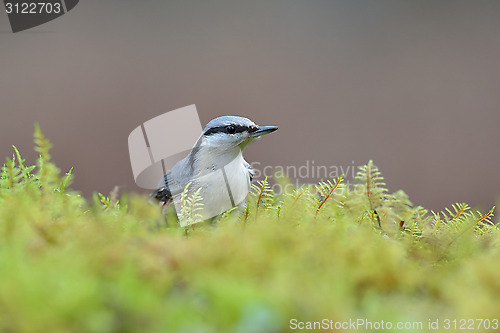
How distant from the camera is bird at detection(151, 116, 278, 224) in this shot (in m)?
1.84

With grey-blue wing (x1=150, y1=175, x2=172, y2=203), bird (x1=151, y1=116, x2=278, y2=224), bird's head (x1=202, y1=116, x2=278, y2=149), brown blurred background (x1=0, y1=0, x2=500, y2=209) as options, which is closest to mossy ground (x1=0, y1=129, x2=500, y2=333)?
bird (x1=151, y1=116, x2=278, y2=224)

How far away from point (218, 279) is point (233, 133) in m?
1.61

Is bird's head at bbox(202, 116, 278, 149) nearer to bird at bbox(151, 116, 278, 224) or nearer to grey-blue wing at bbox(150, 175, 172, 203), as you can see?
bird at bbox(151, 116, 278, 224)

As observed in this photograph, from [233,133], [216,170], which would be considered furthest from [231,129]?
[216,170]

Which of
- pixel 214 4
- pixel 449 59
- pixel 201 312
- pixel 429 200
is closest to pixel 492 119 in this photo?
pixel 449 59

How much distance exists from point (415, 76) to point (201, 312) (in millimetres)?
5021

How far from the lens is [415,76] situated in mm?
5031

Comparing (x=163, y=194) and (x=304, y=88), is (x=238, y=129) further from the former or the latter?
(x=304, y=88)

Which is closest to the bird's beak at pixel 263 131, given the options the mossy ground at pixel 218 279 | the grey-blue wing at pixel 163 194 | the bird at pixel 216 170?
the bird at pixel 216 170

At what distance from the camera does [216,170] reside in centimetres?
200

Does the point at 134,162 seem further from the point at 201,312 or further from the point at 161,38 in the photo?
the point at 161,38

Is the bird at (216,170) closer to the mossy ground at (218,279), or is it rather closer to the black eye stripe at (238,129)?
Answer: the black eye stripe at (238,129)

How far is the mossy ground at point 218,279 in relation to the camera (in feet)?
1.72

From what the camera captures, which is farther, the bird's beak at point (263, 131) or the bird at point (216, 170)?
the bird's beak at point (263, 131)
